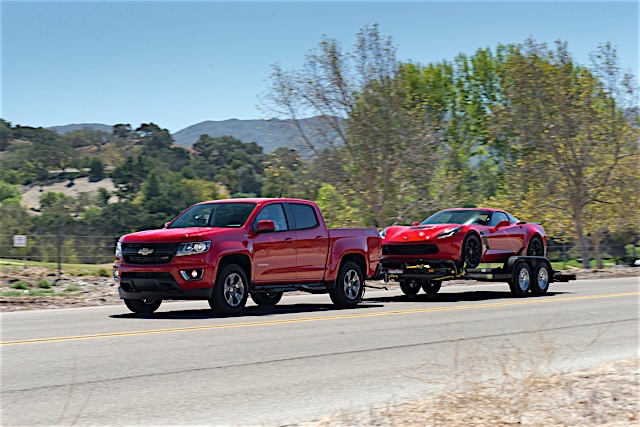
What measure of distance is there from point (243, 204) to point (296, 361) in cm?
642

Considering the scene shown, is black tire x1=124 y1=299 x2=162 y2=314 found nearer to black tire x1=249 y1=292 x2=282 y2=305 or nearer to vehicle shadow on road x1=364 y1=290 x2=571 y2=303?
black tire x1=249 y1=292 x2=282 y2=305

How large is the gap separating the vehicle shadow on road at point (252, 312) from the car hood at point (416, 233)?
2002mm

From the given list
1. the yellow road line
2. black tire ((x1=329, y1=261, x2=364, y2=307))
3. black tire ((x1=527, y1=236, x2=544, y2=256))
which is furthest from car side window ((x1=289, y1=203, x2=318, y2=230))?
black tire ((x1=527, y1=236, x2=544, y2=256))

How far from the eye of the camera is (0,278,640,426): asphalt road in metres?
8.25

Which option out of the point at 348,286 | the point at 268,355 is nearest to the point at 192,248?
the point at 348,286

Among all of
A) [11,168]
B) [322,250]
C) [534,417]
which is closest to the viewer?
[534,417]

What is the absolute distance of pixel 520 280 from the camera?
71.5 ft

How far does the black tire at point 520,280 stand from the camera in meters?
21.5

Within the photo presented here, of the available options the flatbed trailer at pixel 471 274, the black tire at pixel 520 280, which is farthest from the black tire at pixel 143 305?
the black tire at pixel 520 280

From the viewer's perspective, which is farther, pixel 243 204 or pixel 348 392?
pixel 243 204

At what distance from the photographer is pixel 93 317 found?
16.2 metres

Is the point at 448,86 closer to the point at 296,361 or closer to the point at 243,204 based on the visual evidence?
the point at 243,204

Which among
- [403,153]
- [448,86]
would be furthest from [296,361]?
[448,86]

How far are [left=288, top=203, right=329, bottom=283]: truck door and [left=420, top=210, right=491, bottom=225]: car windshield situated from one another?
4.18m
